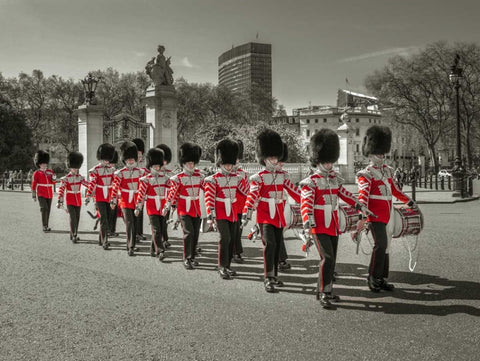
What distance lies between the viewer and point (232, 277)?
684cm

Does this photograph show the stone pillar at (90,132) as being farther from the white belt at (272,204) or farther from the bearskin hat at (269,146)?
the white belt at (272,204)

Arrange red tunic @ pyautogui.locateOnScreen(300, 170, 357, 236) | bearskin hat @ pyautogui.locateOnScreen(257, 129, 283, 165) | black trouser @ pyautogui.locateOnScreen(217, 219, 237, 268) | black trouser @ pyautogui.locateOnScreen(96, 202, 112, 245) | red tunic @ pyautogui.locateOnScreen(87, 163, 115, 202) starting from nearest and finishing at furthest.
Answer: red tunic @ pyautogui.locateOnScreen(300, 170, 357, 236) → bearskin hat @ pyautogui.locateOnScreen(257, 129, 283, 165) → black trouser @ pyautogui.locateOnScreen(217, 219, 237, 268) → black trouser @ pyautogui.locateOnScreen(96, 202, 112, 245) → red tunic @ pyautogui.locateOnScreen(87, 163, 115, 202)

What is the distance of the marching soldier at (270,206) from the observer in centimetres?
619

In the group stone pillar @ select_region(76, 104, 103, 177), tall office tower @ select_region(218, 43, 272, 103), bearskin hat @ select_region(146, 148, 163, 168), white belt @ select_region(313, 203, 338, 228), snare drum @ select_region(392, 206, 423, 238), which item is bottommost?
snare drum @ select_region(392, 206, 423, 238)

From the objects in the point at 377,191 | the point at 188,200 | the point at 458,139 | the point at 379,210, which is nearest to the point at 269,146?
the point at 377,191

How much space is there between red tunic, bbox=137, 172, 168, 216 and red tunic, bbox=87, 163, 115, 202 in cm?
169

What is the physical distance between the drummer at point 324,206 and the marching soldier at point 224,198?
158 cm

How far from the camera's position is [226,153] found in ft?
24.2

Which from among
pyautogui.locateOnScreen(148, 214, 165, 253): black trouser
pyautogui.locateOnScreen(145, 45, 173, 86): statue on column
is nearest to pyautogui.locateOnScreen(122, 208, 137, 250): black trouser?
pyautogui.locateOnScreen(148, 214, 165, 253): black trouser

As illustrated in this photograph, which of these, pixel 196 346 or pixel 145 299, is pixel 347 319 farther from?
pixel 145 299

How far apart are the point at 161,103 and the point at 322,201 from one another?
19.9 metres

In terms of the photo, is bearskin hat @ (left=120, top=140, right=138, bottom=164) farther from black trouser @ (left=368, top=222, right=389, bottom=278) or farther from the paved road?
black trouser @ (left=368, top=222, right=389, bottom=278)

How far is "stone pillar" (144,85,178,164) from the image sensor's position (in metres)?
24.5

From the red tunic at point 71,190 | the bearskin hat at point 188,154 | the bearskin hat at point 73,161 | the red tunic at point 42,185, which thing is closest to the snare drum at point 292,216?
the bearskin hat at point 188,154
